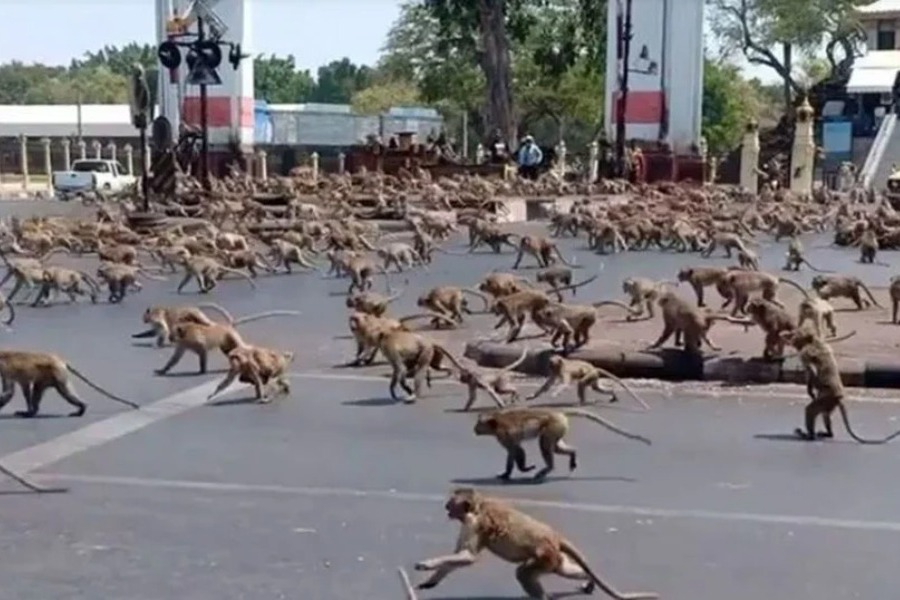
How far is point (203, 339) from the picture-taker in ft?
44.5

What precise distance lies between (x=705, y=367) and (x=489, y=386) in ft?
8.24

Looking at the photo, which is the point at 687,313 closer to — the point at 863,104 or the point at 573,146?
the point at 863,104

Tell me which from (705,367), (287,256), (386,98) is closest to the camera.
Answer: (705,367)

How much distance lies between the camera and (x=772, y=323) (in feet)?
44.6

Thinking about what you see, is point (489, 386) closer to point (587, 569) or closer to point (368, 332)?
point (368, 332)

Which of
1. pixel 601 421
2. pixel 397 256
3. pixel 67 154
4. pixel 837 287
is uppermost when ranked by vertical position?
pixel 601 421

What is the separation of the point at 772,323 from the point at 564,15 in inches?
2102

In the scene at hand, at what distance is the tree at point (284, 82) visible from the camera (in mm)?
143125

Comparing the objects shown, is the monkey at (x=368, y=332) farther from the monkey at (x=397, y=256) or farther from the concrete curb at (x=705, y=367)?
the monkey at (x=397, y=256)

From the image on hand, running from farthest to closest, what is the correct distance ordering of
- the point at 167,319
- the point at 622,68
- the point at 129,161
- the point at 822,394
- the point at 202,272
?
1. the point at 129,161
2. the point at 622,68
3. the point at 202,272
4. the point at 167,319
5. the point at 822,394

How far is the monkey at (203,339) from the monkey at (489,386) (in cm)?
205

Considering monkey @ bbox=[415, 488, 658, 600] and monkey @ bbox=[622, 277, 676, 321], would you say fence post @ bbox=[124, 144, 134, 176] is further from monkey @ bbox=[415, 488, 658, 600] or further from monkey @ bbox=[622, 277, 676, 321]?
monkey @ bbox=[415, 488, 658, 600]

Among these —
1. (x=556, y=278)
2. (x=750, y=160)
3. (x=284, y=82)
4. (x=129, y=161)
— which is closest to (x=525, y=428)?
(x=556, y=278)

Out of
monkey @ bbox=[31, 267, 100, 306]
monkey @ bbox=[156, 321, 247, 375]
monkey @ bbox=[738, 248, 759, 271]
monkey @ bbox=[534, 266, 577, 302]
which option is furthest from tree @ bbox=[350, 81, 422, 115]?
monkey @ bbox=[156, 321, 247, 375]
